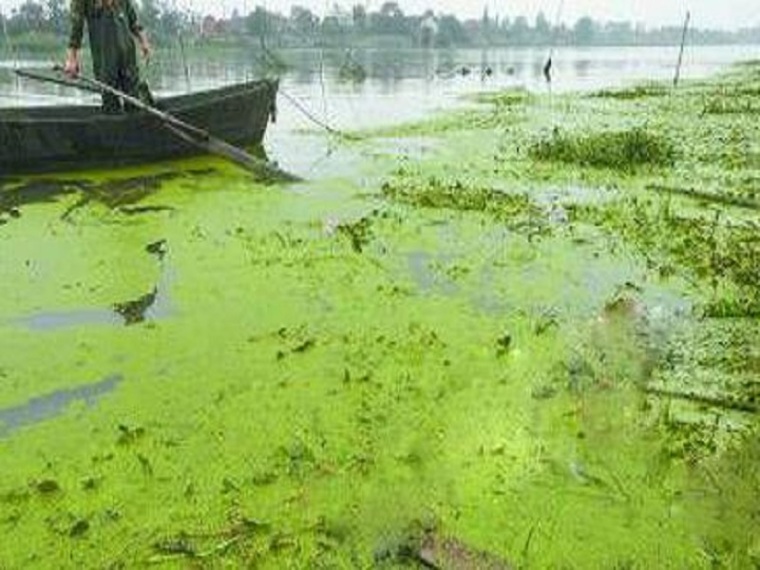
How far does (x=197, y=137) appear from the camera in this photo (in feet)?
39.7

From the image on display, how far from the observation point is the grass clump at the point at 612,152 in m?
11.3

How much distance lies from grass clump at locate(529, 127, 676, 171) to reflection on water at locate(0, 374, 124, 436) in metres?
7.60

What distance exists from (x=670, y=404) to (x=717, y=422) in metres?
0.27

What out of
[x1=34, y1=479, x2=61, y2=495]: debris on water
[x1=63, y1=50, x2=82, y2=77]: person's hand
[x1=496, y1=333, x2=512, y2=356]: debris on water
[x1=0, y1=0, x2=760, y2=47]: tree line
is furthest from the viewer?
[x1=0, y1=0, x2=760, y2=47]: tree line

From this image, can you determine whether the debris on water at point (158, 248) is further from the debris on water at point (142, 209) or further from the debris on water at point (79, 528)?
the debris on water at point (79, 528)

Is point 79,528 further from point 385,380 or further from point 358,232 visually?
point 358,232

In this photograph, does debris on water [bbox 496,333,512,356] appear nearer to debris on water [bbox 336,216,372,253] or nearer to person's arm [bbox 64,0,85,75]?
debris on water [bbox 336,216,372,253]

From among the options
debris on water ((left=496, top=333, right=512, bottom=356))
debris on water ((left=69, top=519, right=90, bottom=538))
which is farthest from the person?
debris on water ((left=69, top=519, right=90, bottom=538))

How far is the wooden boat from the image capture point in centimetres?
1153

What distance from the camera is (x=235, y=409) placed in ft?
15.9

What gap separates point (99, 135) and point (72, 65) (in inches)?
36.5

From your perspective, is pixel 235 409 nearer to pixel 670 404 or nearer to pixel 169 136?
pixel 670 404

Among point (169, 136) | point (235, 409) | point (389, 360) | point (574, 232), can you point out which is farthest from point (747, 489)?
point (169, 136)

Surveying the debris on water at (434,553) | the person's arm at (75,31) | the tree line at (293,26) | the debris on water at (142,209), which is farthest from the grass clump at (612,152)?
the tree line at (293,26)
